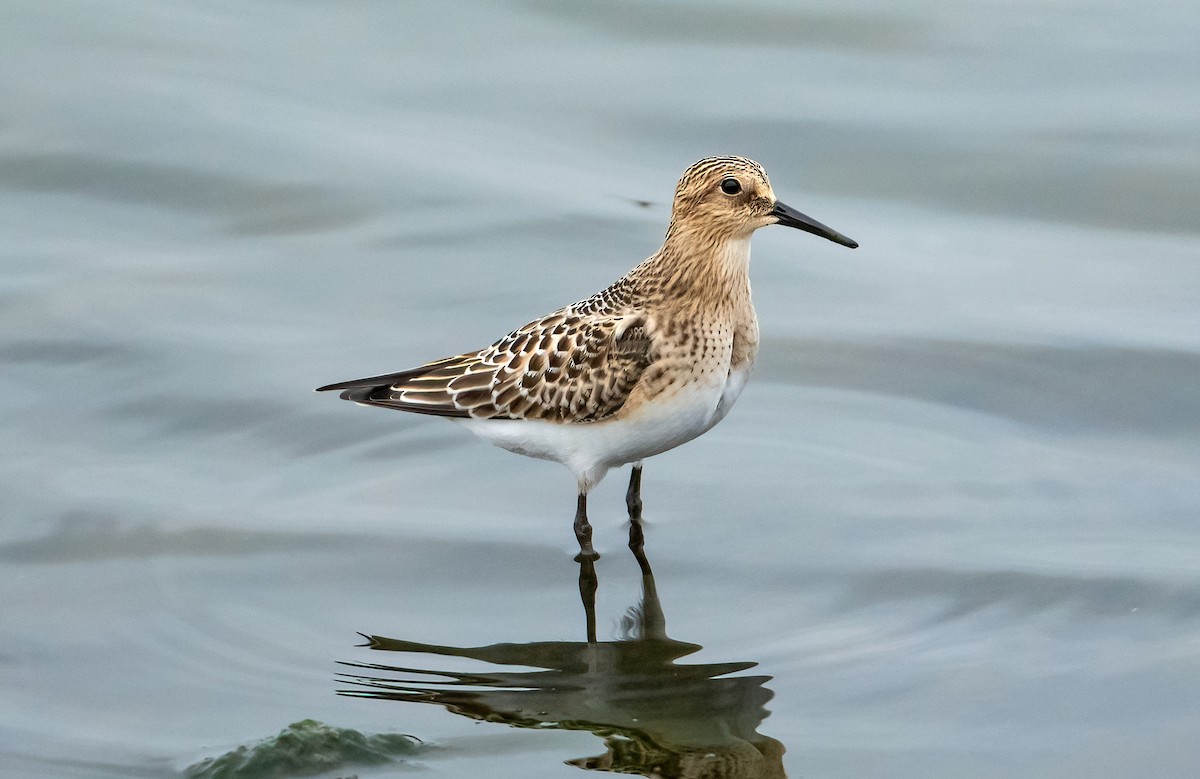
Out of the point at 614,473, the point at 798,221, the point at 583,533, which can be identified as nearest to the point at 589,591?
the point at 583,533

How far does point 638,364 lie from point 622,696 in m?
1.79

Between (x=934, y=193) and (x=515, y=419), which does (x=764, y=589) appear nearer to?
(x=515, y=419)

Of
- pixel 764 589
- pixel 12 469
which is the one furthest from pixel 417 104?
pixel 764 589

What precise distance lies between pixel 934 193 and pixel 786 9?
10.2 feet

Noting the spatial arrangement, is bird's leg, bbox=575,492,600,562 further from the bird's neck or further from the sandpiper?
the bird's neck

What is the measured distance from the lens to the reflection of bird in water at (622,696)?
6.51 m

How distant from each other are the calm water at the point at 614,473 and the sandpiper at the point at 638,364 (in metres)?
0.57

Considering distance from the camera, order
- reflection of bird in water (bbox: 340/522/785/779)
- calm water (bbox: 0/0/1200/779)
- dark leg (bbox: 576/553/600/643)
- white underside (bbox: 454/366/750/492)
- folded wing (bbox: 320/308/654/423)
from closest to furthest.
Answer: reflection of bird in water (bbox: 340/522/785/779), calm water (bbox: 0/0/1200/779), dark leg (bbox: 576/553/600/643), white underside (bbox: 454/366/750/492), folded wing (bbox: 320/308/654/423)

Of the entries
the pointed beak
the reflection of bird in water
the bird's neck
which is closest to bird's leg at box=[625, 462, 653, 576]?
the reflection of bird in water

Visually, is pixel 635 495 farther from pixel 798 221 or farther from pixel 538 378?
pixel 798 221

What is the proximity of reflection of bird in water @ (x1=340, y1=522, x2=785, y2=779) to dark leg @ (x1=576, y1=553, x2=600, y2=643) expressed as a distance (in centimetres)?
11

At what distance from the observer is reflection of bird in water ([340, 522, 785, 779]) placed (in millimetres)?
6508

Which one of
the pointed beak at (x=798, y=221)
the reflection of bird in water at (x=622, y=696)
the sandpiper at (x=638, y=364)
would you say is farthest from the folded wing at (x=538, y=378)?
the reflection of bird in water at (x=622, y=696)

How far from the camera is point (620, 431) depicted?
8.19m
